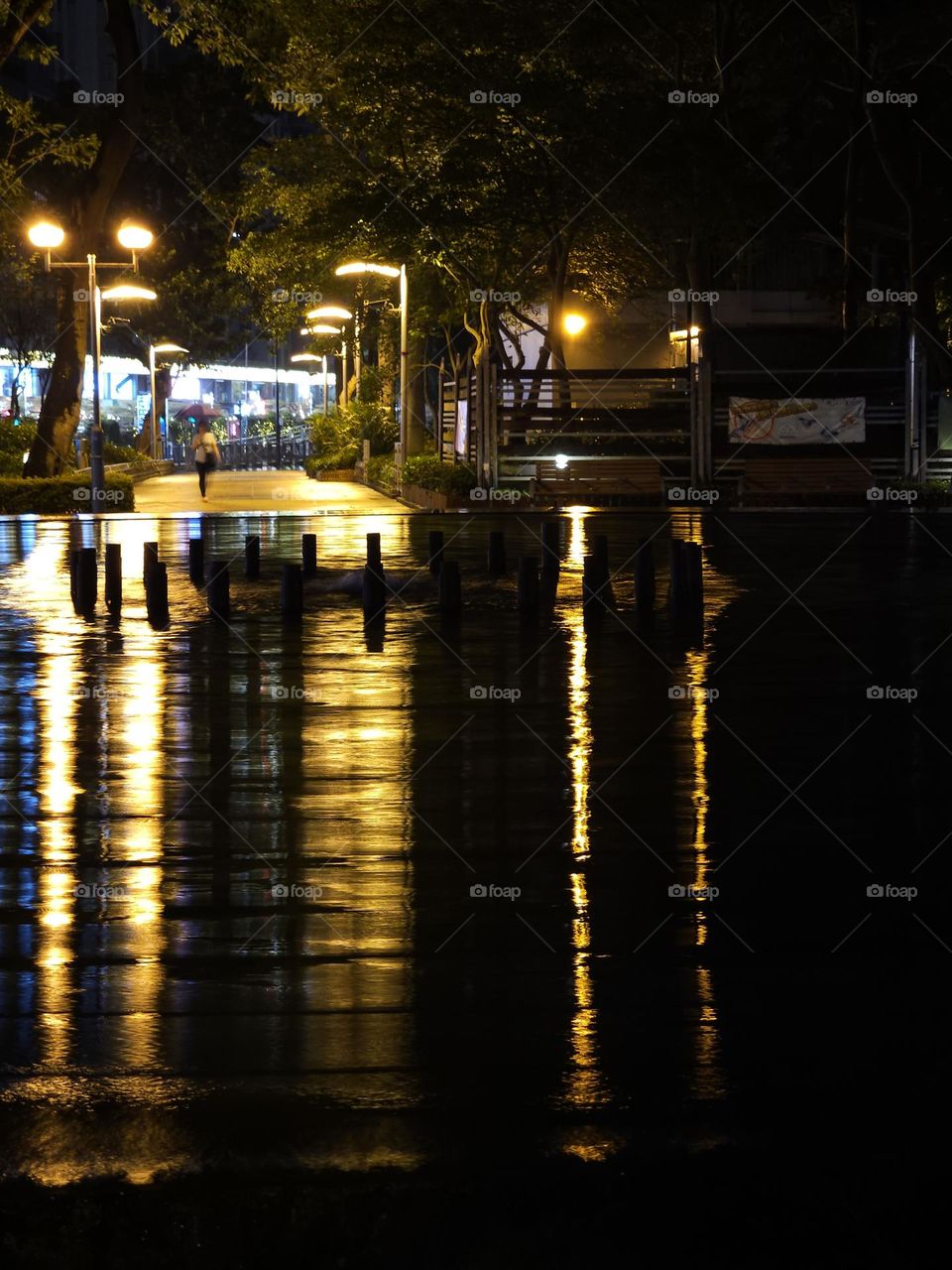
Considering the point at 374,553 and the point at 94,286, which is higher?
the point at 94,286

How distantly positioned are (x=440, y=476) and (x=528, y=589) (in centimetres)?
2301

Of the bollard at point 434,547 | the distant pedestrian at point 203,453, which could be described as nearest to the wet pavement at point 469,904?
the bollard at point 434,547

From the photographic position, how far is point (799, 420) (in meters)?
40.5

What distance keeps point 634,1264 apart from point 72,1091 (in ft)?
5.12

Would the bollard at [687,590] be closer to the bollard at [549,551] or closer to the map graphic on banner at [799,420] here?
the bollard at [549,551]

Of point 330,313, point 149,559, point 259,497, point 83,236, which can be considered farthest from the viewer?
point 330,313

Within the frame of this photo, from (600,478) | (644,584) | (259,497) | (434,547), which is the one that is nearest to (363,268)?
(259,497)

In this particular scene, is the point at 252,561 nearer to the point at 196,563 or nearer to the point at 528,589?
the point at 196,563

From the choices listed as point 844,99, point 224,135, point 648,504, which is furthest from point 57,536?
point 224,135

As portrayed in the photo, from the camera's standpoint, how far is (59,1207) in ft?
14.7

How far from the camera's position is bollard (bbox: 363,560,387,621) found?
17906 mm

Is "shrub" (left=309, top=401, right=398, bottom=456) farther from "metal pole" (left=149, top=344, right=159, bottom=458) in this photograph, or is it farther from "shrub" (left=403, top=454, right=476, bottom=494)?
"shrub" (left=403, top=454, right=476, bottom=494)

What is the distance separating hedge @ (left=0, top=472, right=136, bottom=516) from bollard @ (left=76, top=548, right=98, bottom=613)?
19.1 meters

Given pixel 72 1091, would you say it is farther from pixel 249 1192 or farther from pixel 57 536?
pixel 57 536
